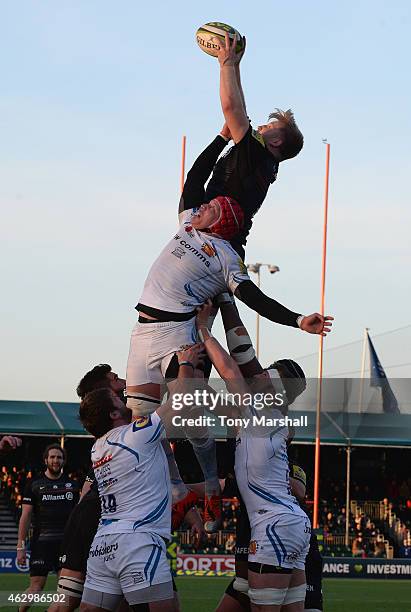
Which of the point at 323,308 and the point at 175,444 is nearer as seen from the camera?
the point at 175,444

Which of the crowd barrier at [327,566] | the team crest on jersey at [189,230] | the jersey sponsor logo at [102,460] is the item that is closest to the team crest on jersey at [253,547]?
the jersey sponsor logo at [102,460]

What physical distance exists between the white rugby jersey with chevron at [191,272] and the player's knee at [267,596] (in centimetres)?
229

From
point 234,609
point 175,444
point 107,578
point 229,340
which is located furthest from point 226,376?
point 234,609

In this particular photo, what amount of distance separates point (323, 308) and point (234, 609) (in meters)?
26.6

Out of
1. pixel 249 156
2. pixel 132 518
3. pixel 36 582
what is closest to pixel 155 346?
pixel 132 518

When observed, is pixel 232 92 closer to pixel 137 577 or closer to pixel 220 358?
pixel 220 358

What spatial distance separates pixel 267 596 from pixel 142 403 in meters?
1.81

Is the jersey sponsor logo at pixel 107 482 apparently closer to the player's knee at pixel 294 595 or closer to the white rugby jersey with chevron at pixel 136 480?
the white rugby jersey with chevron at pixel 136 480

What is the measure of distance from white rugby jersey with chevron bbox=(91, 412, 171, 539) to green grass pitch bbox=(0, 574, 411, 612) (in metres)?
10.0

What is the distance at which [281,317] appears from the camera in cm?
797

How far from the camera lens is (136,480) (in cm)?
782

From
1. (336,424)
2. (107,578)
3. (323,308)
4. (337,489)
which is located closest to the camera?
(107,578)

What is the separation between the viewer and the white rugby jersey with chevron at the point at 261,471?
872cm

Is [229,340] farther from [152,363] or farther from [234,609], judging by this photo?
[234,609]
